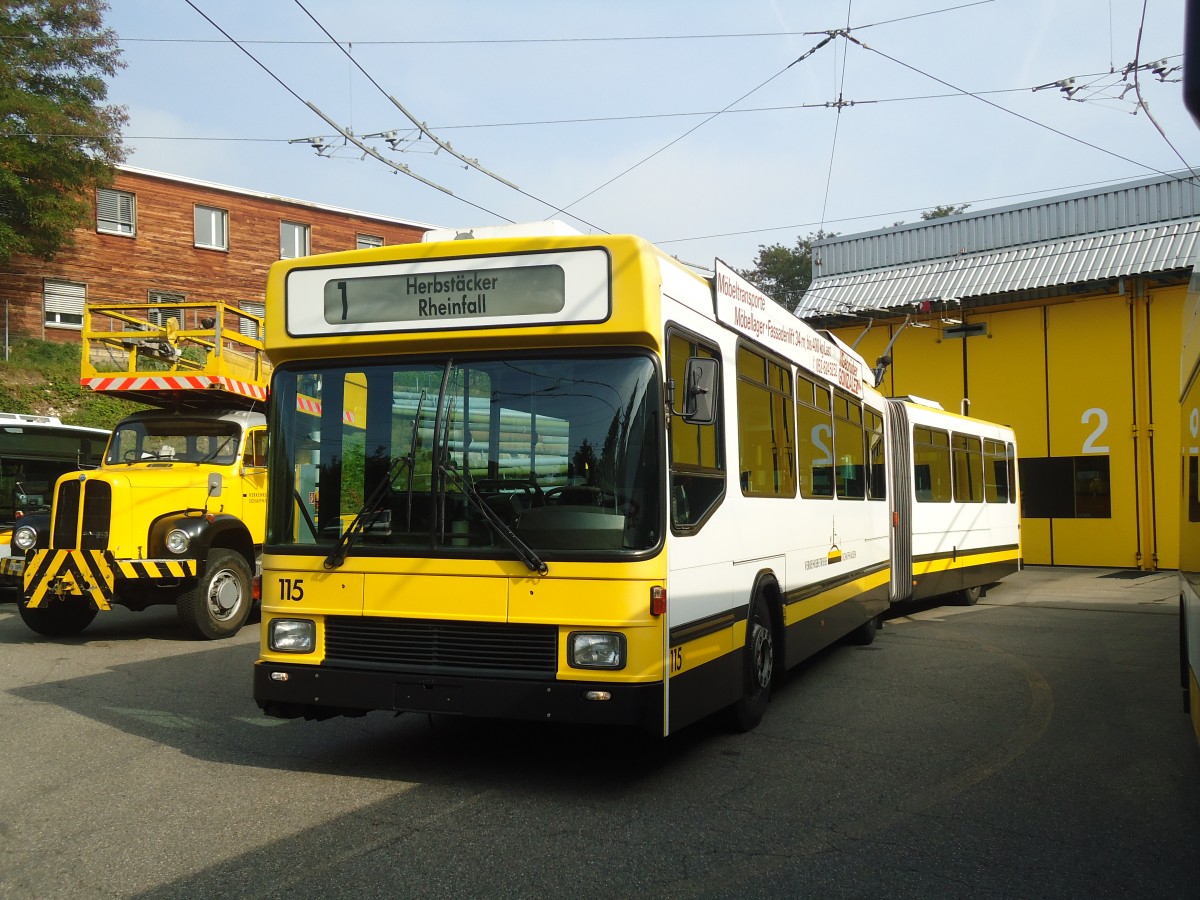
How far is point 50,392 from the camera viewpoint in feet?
88.3

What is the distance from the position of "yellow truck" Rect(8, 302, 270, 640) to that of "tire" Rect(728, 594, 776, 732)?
640cm

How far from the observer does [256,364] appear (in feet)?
42.7

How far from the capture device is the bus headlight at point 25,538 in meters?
11.5

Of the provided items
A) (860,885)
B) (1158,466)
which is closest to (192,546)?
(860,885)

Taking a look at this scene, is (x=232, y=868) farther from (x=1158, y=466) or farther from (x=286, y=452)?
(x=1158, y=466)

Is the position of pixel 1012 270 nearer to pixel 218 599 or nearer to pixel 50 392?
pixel 218 599

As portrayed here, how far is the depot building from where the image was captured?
21.4 metres

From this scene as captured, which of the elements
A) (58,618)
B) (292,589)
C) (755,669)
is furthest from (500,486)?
(58,618)

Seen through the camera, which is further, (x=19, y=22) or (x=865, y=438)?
(x=19, y=22)

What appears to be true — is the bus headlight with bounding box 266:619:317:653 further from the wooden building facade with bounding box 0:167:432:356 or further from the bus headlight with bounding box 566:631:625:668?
the wooden building facade with bounding box 0:167:432:356

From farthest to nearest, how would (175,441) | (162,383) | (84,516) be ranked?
1. (175,441)
2. (162,383)
3. (84,516)

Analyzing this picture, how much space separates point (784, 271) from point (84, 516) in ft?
152

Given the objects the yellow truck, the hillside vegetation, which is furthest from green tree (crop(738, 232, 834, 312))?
the yellow truck

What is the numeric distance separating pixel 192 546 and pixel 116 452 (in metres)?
1.90
